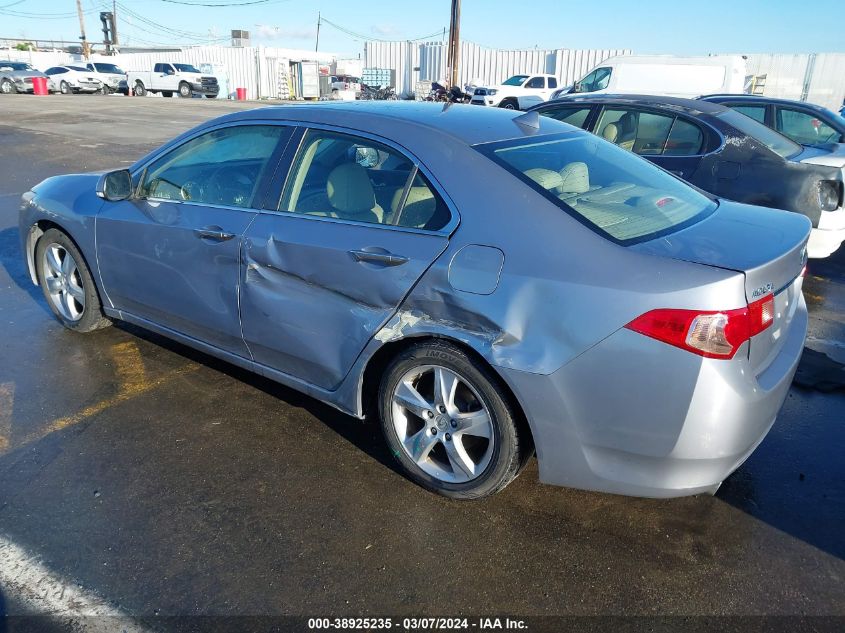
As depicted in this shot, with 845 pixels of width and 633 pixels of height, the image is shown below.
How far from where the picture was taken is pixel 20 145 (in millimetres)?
14414

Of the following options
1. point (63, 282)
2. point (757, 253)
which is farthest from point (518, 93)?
point (757, 253)

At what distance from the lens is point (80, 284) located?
460cm

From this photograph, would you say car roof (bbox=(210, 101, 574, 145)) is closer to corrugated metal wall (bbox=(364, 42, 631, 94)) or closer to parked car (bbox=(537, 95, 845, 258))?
parked car (bbox=(537, 95, 845, 258))

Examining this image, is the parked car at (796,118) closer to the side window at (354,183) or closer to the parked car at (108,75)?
the side window at (354,183)

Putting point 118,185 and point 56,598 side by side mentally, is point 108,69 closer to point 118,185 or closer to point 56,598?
point 118,185

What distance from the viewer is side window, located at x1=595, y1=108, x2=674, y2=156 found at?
20.7ft

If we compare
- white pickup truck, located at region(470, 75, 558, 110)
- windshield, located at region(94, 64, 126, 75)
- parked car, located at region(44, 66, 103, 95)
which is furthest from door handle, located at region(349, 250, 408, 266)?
windshield, located at region(94, 64, 126, 75)

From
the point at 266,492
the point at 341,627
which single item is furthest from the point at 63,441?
the point at 341,627

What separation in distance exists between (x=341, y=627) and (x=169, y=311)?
2252 mm

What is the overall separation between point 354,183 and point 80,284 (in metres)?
2.45

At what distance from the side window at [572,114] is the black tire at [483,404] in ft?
15.5

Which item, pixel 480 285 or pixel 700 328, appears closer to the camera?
pixel 700 328

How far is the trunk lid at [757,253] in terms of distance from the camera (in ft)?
7.80

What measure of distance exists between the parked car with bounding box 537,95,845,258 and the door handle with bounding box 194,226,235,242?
426cm
